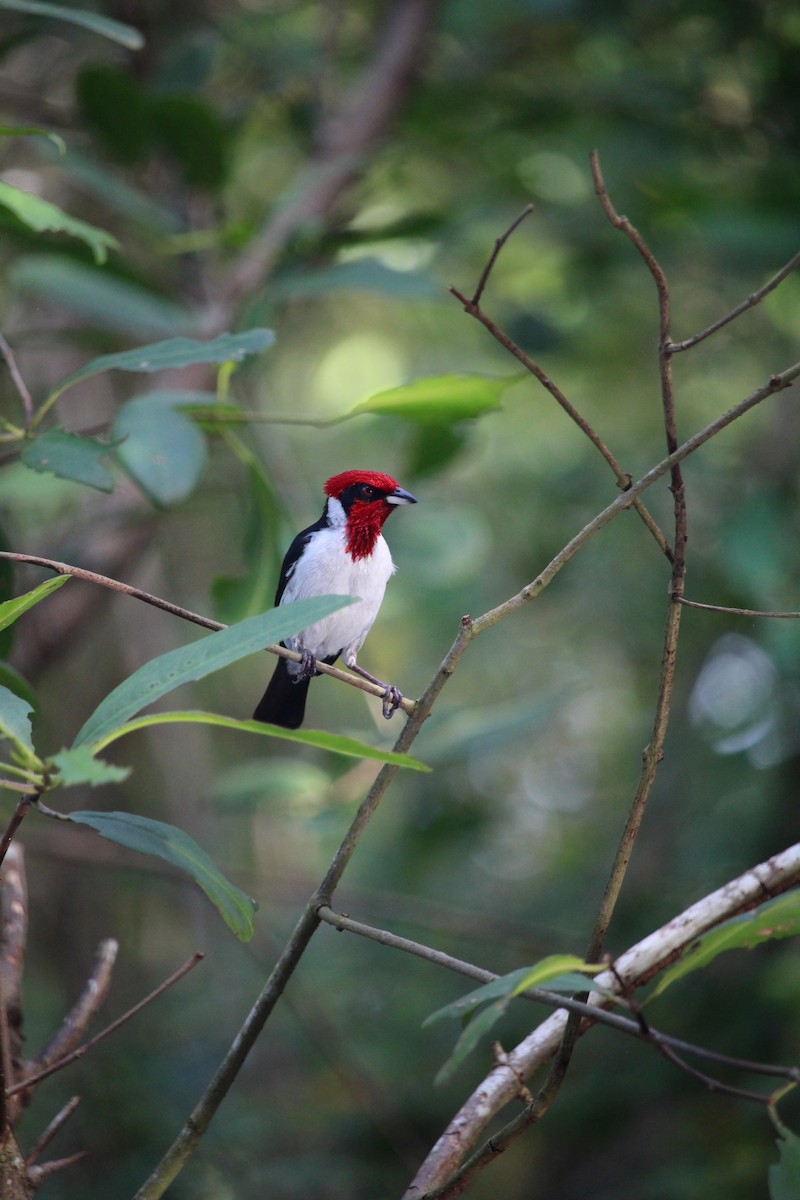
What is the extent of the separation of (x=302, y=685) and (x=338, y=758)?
1.01 feet

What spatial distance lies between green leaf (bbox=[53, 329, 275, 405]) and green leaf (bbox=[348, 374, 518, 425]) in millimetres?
256

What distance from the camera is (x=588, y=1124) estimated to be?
4.97 metres

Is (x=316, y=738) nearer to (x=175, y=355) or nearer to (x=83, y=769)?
(x=83, y=769)

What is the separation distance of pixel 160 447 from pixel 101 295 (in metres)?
1.14

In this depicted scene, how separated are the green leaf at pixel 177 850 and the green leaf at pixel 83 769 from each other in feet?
0.96

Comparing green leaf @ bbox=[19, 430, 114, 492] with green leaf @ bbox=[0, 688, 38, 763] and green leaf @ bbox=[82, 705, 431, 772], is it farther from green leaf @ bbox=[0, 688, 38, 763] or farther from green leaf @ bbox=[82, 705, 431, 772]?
green leaf @ bbox=[82, 705, 431, 772]

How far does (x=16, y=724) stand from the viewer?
152 centimetres

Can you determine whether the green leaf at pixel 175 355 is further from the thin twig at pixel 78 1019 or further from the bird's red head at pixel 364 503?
the thin twig at pixel 78 1019

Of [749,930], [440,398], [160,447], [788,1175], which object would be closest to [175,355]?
[160,447]

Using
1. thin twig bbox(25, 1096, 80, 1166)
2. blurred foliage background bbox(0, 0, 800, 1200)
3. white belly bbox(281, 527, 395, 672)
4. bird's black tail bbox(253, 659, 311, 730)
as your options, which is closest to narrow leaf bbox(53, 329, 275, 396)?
blurred foliage background bbox(0, 0, 800, 1200)

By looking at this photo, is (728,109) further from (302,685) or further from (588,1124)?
(588,1124)

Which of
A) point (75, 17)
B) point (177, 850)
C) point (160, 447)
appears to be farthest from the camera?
point (160, 447)

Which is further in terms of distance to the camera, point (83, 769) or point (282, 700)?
point (282, 700)

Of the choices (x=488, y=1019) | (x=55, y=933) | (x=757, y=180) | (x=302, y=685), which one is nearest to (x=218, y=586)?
(x=302, y=685)
